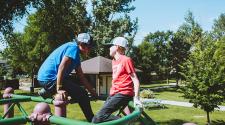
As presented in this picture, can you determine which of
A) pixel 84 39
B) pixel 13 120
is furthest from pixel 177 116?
pixel 13 120

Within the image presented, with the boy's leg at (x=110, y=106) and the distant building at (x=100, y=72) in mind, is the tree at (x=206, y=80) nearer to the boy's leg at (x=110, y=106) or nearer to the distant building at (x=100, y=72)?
the boy's leg at (x=110, y=106)

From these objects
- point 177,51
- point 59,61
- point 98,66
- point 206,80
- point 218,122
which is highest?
point 177,51

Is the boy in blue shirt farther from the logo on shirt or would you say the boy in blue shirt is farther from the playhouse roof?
the playhouse roof

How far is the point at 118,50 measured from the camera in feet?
15.0

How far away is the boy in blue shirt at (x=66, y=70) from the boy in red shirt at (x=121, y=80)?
0.34m

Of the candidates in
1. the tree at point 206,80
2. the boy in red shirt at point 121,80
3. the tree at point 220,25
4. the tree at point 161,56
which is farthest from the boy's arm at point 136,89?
the tree at point 220,25

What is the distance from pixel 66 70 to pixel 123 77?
2.94ft

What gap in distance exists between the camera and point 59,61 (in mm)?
4156

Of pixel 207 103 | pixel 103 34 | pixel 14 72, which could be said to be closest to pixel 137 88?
pixel 207 103

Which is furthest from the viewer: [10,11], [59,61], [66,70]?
[10,11]

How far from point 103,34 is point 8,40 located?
18.5 metres

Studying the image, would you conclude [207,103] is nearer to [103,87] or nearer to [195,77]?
[195,77]

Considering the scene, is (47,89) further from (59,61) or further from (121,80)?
(121,80)

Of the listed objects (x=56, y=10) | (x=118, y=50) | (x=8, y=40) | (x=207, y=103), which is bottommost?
(x=207, y=103)
